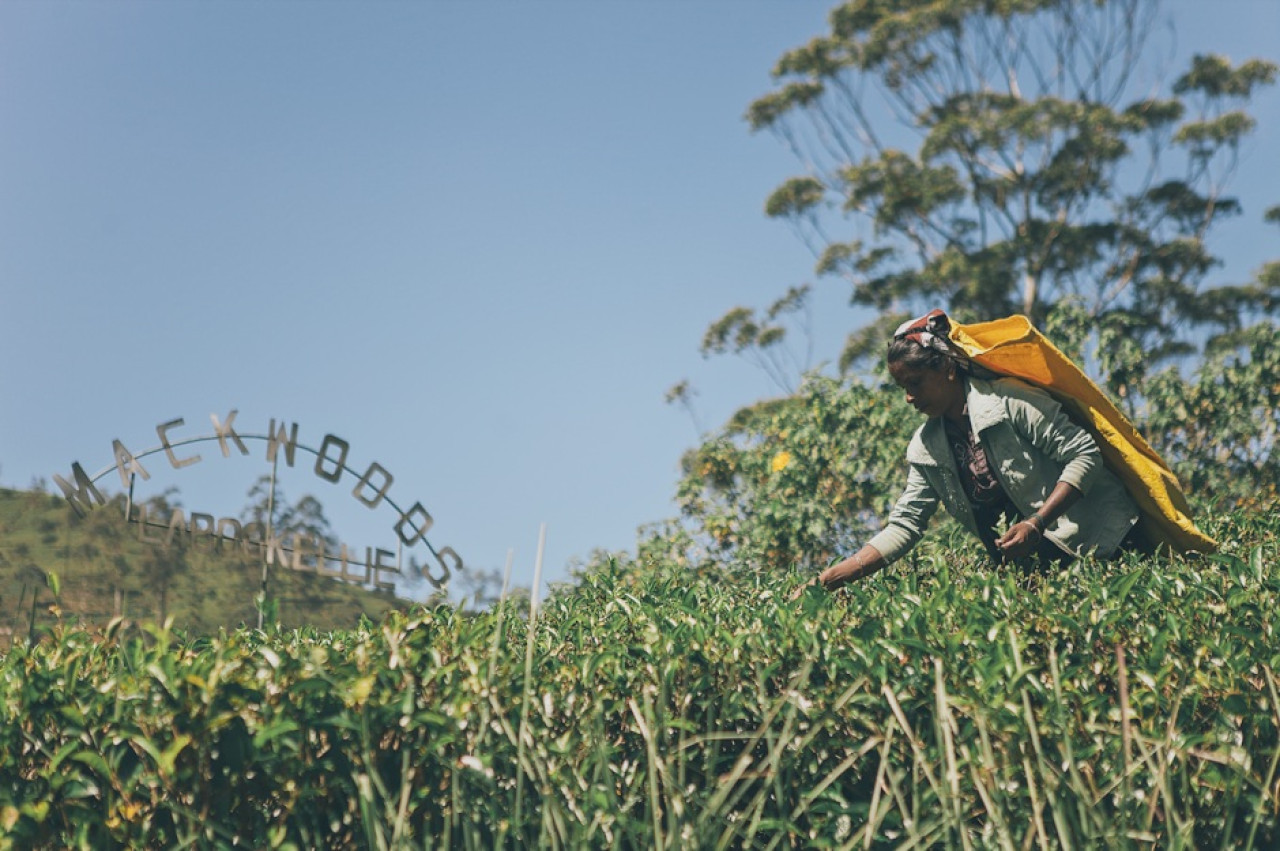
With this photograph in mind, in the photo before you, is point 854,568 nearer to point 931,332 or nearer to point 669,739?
point 931,332

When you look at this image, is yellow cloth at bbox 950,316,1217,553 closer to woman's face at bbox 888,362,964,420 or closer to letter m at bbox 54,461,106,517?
woman's face at bbox 888,362,964,420

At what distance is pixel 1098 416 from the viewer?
188 inches

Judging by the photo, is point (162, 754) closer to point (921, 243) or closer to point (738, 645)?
point (738, 645)

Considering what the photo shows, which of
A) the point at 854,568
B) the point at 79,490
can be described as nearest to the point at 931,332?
the point at 854,568

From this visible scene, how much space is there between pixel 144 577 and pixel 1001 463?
10693 mm

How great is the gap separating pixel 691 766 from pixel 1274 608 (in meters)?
1.66

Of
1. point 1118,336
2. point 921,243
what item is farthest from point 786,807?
point 921,243

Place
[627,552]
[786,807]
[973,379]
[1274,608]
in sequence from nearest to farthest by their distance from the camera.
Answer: [786,807] → [1274,608] → [973,379] → [627,552]

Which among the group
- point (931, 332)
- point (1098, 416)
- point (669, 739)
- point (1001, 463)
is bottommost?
point (669, 739)

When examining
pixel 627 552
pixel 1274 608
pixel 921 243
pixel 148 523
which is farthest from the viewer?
pixel 921 243

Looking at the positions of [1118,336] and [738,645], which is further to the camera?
[1118,336]

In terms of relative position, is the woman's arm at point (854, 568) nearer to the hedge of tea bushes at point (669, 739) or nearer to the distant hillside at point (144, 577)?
the hedge of tea bushes at point (669, 739)

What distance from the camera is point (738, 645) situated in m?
2.95

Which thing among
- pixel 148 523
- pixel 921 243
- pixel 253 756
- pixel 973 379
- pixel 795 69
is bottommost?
pixel 253 756
